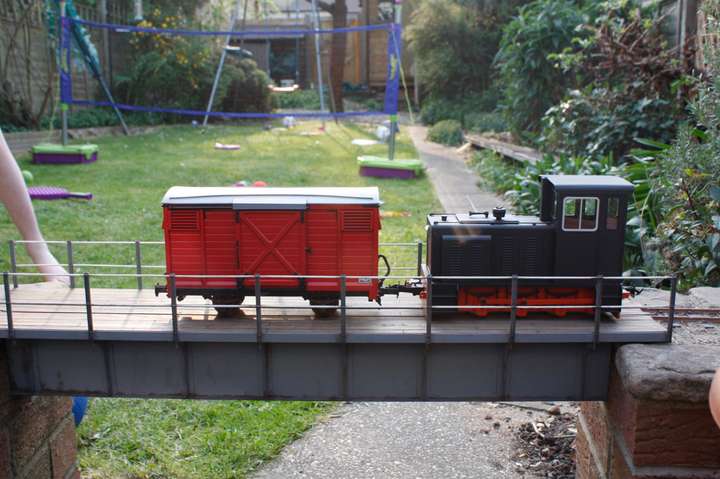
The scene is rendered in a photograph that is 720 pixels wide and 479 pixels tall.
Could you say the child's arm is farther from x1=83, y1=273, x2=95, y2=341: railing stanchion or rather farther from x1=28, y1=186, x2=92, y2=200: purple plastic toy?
x1=28, y1=186, x2=92, y2=200: purple plastic toy

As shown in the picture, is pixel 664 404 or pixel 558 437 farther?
pixel 558 437

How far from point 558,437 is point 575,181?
503 cm

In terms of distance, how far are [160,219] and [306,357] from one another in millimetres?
13067

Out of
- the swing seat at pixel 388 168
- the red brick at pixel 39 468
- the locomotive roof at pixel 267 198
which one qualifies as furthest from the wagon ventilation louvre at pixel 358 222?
the swing seat at pixel 388 168

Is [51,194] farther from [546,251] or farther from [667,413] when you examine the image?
[667,413]

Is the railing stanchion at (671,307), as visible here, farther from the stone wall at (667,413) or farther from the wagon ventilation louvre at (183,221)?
the wagon ventilation louvre at (183,221)

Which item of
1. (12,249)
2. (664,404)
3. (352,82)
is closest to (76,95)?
(352,82)

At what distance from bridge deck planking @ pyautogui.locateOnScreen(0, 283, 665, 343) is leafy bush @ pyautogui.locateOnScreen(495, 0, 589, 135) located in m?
19.7

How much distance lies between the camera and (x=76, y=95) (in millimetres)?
32719

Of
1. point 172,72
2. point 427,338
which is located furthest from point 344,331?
point 172,72

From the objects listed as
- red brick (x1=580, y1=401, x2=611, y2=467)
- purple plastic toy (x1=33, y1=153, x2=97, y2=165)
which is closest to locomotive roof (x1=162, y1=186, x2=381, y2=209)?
red brick (x1=580, y1=401, x2=611, y2=467)

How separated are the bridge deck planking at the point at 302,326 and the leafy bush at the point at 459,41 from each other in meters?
32.7

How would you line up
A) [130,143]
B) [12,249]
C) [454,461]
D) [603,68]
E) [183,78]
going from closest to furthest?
[12,249] → [454,461] → [603,68] → [130,143] → [183,78]

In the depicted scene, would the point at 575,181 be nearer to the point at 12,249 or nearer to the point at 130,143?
the point at 12,249
